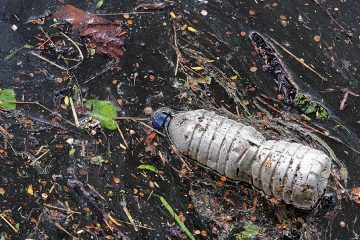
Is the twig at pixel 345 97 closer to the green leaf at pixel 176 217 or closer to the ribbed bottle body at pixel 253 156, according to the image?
the ribbed bottle body at pixel 253 156

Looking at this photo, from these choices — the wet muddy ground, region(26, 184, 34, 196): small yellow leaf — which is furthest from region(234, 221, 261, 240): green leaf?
region(26, 184, 34, 196): small yellow leaf

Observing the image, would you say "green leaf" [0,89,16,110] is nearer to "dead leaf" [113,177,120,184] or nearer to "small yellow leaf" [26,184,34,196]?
"small yellow leaf" [26,184,34,196]

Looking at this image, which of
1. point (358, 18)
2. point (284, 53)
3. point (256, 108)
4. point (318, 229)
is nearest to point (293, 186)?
point (318, 229)

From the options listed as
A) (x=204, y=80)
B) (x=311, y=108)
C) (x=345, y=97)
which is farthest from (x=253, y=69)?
(x=345, y=97)

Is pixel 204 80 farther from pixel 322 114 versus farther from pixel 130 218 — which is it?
pixel 130 218

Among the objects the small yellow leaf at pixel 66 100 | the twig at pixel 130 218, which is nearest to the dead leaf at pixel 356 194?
the twig at pixel 130 218
